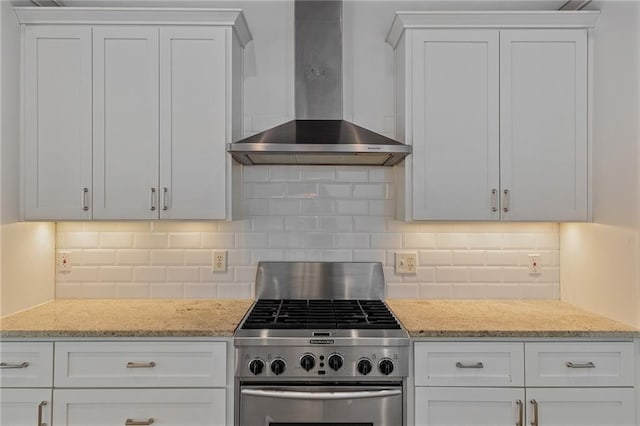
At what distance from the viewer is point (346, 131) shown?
7.54 feet

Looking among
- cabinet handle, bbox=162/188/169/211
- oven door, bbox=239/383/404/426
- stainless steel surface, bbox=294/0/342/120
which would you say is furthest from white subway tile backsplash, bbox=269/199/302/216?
oven door, bbox=239/383/404/426

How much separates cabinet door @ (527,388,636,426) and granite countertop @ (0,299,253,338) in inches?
53.9

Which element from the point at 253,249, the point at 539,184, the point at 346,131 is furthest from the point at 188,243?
the point at 539,184

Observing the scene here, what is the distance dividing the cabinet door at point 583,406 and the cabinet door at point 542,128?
2.64 ft

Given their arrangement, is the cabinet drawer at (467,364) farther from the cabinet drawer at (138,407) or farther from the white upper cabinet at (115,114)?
the white upper cabinet at (115,114)

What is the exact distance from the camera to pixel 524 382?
6.40ft

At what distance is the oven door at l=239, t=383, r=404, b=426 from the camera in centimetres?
190

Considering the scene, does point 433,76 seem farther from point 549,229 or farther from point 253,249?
point 253,249

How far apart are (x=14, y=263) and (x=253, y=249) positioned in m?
1.19

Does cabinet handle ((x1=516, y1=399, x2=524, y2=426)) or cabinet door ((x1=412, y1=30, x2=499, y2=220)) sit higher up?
cabinet door ((x1=412, y1=30, x2=499, y2=220))

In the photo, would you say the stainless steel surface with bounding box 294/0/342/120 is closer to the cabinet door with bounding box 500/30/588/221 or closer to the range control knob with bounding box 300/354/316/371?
the cabinet door with bounding box 500/30/588/221

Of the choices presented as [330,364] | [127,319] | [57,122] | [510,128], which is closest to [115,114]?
[57,122]

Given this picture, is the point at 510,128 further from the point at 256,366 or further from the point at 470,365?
the point at 256,366

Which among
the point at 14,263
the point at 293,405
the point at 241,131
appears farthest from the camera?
the point at 241,131
